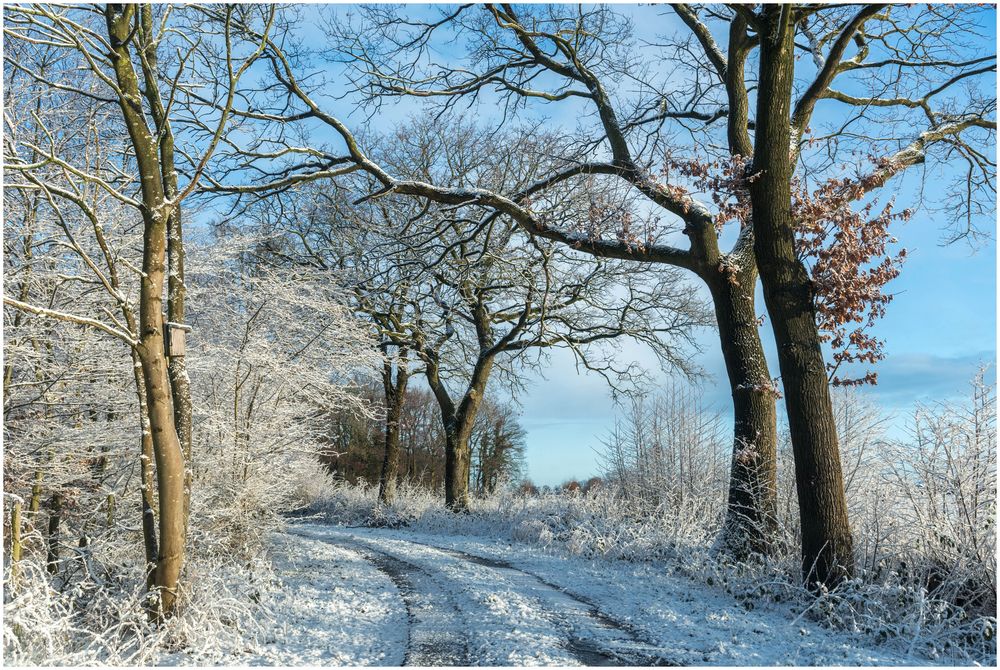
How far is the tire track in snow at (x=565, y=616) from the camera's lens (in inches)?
205

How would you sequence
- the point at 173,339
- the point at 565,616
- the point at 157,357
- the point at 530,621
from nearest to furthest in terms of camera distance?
the point at 157,357 < the point at 530,621 < the point at 565,616 < the point at 173,339

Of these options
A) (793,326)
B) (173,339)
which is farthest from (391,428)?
(793,326)

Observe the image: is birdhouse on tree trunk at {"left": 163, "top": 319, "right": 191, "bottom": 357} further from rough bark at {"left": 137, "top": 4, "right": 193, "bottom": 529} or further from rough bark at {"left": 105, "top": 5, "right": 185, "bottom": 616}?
rough bark at {"left": 105, "top": 5, "right": 185, "bottom": 616}

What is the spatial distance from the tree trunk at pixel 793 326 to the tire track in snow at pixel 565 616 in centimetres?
208

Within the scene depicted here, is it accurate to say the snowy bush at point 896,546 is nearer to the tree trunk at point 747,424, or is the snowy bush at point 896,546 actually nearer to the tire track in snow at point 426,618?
the tree trunk at point 747,424

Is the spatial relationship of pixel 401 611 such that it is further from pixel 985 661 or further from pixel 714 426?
pixel 714 426

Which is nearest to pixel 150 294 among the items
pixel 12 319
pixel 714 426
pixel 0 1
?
pixel 0 1

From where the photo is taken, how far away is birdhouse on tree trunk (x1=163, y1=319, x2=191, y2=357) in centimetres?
650

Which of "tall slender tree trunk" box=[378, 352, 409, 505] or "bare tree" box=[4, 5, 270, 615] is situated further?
"tall slender tree trunk" box=[378, 352, 409, 505]

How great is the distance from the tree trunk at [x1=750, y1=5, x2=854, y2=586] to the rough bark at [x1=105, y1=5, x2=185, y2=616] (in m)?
5.77

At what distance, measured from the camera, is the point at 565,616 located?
20.9 ft

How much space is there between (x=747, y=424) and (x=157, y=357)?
6.44 m

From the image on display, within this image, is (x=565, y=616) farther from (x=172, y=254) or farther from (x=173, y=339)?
(x=172, y=254)

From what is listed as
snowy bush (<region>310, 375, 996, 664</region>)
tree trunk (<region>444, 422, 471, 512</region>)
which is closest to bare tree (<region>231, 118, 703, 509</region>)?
tree trunk (<region>444, 422, 471, 512</region>)
